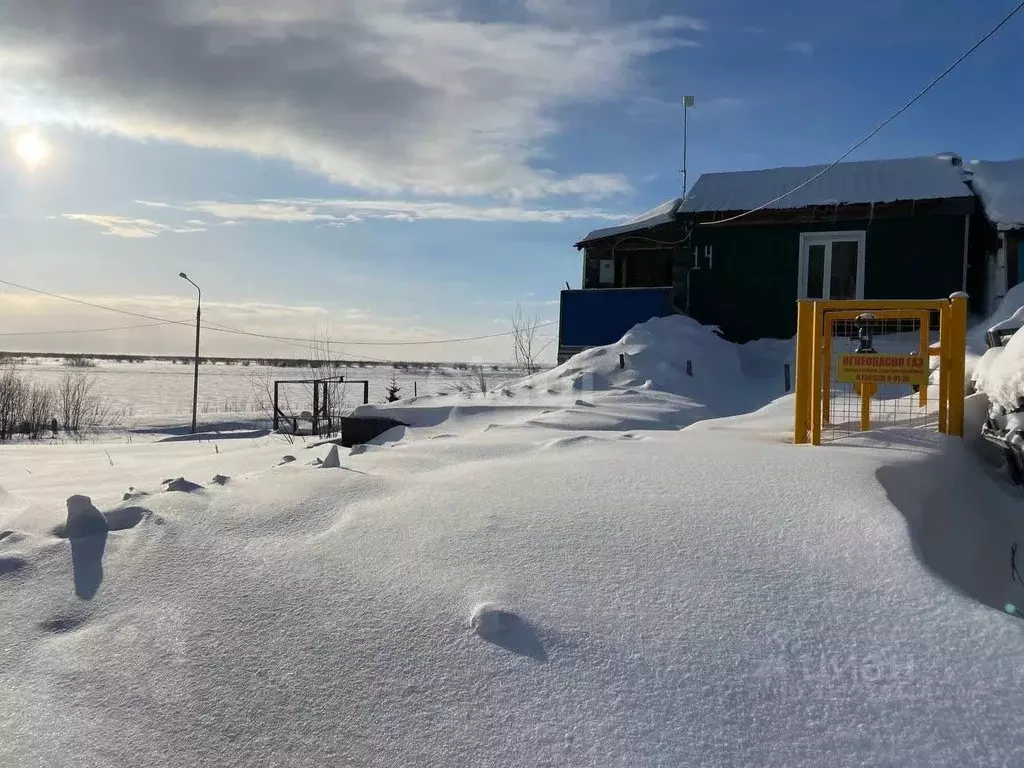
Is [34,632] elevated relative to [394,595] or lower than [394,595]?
lower

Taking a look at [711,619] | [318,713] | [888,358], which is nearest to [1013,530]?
[888,358]

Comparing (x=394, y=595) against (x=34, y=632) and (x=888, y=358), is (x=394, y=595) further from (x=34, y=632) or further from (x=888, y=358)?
(x=888, y=358)

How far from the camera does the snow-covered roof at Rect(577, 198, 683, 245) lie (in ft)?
46.0

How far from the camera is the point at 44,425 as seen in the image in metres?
24.6

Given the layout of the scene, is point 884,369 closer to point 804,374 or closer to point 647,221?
point 804,374

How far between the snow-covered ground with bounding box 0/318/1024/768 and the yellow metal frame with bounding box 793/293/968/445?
53 cm

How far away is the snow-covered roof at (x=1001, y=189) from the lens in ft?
35.3

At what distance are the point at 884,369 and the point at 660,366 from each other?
6.31 meters

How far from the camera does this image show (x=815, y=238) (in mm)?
12812

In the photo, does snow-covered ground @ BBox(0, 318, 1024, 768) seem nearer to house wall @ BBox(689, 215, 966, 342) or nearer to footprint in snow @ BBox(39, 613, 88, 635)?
footprint in snow @ BBox(39, 613, 88, 635)

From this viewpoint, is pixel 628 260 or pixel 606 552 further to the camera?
pixel 628 260

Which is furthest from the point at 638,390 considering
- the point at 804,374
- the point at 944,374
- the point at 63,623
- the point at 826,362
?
the point at 63,623

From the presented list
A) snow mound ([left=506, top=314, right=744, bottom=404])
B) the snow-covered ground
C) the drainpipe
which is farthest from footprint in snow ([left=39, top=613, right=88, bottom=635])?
the drainpipe

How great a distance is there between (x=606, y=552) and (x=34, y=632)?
2019mm
